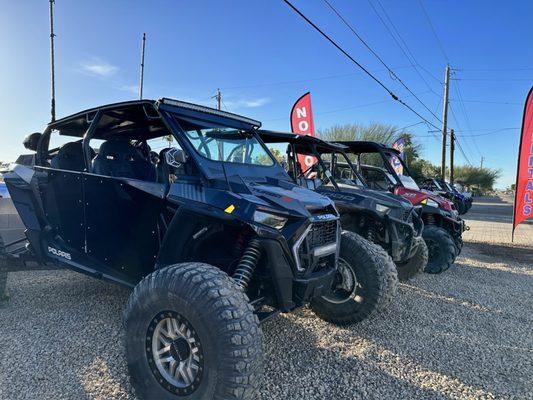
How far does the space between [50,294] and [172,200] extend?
2.94 m

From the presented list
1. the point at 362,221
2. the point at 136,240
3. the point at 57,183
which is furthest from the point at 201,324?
the point at 362,221

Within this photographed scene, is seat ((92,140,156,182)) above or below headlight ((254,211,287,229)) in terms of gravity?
above

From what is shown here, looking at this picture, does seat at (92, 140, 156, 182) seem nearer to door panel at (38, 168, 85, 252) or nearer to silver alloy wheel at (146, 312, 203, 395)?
door panel at (38, 168, 85, 252)

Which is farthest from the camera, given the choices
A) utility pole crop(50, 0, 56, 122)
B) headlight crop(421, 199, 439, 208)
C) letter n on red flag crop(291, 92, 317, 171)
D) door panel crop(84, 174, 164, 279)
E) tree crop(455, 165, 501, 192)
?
tree crop(455, 165, 501, 192)

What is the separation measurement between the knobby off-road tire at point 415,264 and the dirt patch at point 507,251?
420 centimetres

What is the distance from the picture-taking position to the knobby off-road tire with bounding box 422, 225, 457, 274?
23.9 ft

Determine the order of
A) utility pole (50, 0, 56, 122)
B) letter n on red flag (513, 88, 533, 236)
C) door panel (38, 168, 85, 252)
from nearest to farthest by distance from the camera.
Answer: door panel (38, 168, 85, 252), letter n on red flag (513, 88, 533, 236), utility pole (50, 0, 56, 122)

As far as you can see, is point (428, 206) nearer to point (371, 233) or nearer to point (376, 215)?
point (371, 233)

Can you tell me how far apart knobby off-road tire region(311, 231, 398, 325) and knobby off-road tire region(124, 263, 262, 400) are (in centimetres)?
197

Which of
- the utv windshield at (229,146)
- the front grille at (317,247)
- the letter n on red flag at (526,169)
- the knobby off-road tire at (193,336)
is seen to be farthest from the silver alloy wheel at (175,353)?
the letter n on red flag at (526,169)

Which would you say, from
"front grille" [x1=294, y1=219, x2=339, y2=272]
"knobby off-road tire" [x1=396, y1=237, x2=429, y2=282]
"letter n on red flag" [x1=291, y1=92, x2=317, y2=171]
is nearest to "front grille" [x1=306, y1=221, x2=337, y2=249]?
"front grille" [x1=294, y1=219, x2=339, y2=272]

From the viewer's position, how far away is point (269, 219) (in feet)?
9.80

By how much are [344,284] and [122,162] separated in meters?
2.92

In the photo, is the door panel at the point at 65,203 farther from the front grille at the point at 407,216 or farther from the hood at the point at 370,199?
the front grille at the point at 407,216
